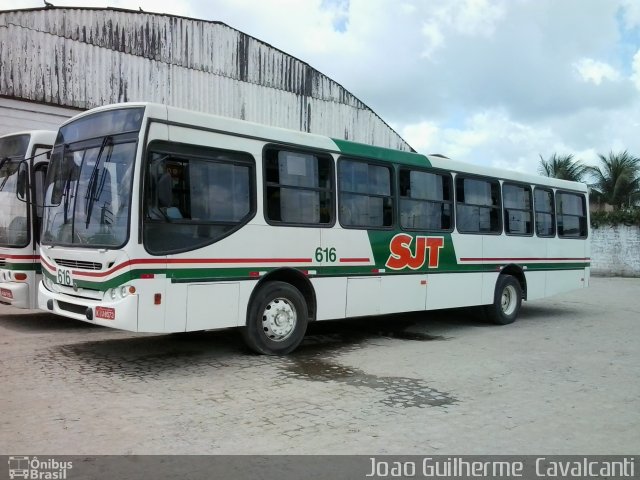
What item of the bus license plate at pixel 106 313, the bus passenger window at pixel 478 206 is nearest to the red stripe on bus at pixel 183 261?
the bus license plate at pixel 106 313

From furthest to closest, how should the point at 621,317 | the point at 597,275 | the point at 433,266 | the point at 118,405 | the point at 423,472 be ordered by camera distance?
the point at 597,275
the point at 621,317
the point at 433,266
the point at 118,405
the point at 423,472

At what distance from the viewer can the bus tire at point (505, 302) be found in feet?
36.6

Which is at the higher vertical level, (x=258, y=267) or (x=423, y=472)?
(x=258, y=267)

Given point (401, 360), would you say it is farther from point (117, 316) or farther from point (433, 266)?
point (117, 316)

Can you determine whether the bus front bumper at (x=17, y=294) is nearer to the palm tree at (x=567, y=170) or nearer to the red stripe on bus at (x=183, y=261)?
the red stripe on bus at (x=183, y=261)

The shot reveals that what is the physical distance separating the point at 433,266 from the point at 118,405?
586cm

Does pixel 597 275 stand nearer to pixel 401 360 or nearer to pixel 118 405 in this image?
pixel 401 360

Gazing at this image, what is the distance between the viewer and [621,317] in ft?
41.0

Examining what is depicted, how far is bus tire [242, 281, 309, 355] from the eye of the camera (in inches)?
287

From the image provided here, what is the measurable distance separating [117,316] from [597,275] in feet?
78.7

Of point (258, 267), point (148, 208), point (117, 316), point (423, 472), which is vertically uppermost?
point (148, 208)

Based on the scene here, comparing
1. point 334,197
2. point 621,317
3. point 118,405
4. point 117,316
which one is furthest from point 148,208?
point 621,317

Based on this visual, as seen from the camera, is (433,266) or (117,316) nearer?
(117,316)

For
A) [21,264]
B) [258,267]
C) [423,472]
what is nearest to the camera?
[423,472]
